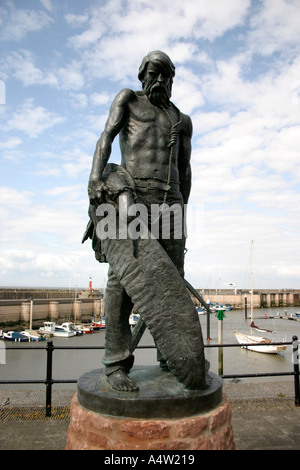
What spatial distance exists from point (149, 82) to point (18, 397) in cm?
451

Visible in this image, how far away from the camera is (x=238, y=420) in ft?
13.1

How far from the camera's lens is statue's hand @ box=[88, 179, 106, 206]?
2.64 meters

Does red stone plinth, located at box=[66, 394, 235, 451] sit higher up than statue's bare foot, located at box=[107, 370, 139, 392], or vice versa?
statue's bare foot, located at box=[107, 370, 139, 392]

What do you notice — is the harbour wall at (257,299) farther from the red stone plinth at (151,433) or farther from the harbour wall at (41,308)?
the red stone plinth at (151,433)

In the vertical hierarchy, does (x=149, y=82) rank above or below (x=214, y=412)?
above

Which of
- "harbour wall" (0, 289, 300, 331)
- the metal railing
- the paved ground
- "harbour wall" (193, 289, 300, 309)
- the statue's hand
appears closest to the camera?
the statue's hand

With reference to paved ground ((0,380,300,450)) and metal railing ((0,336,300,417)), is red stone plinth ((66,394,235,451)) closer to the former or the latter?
paved ground ((0,380,300,450))

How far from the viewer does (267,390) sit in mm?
5234

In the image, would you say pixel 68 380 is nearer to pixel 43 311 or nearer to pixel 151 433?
pixel 151 433

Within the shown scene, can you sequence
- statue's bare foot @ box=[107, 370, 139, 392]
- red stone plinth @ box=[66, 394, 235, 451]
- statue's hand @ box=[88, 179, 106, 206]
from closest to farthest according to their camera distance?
red stone plinth @ box=[66, 394, 235, 451] < statue's bare foot @ box=[107, 370, 139, 392] < statue's hand @ box=[88, 179, 106, 206]

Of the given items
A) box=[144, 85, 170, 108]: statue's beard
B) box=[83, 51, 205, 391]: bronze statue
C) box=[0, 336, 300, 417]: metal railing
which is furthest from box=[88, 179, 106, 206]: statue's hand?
box=[0, 336, 300, 417]: metal railing

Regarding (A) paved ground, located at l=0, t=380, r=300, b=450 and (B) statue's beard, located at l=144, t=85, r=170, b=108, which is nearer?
(B) statue's beard, located at l=144, t=85, r=170, b=108
